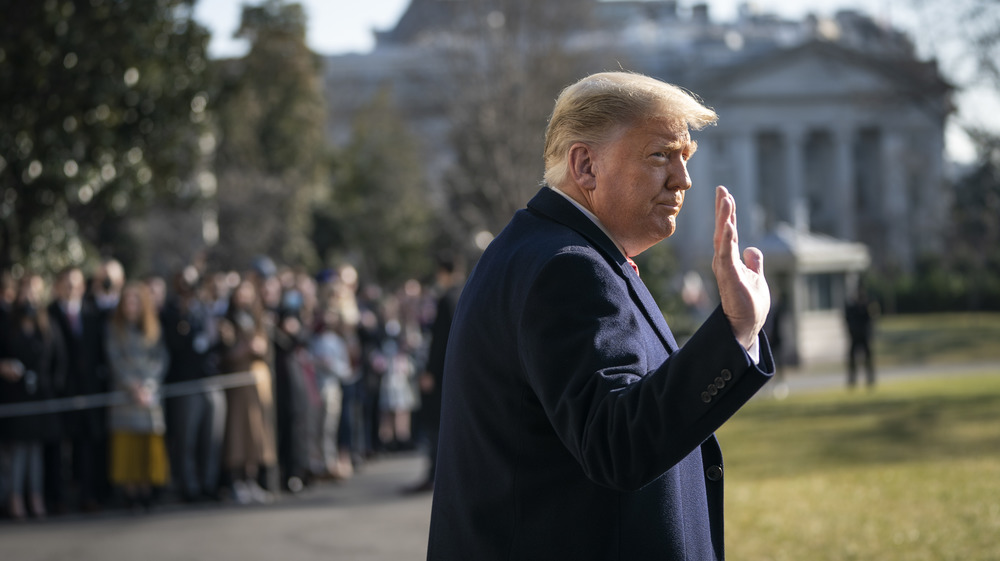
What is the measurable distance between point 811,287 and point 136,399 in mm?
24950

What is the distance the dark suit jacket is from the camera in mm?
2445

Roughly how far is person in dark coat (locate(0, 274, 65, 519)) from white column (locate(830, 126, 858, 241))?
81864 mm

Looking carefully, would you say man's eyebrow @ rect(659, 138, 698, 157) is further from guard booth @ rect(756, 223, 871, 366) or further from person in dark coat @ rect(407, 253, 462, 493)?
guard booth @ rect(756, 223, 871, 366)

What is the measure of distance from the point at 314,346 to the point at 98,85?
11.9 ft

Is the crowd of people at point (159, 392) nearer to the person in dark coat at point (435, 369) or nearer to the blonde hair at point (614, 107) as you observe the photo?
the person in dark coat at point (435, 369)

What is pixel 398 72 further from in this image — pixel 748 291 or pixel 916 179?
pixel 748 291

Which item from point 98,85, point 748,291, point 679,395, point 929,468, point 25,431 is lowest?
point 929,468

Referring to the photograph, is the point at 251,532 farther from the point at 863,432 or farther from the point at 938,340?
the point at 938,340

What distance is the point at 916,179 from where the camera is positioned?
8144 centimetres

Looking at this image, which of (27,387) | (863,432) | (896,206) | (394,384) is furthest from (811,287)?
(896,206)

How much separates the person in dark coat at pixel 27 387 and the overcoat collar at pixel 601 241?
9.70m

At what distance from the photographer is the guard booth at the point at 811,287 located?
1299 inches

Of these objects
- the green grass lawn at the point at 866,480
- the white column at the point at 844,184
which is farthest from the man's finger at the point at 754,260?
the white column at the point at 844,184

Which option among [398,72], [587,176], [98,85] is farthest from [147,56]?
[398,72]
